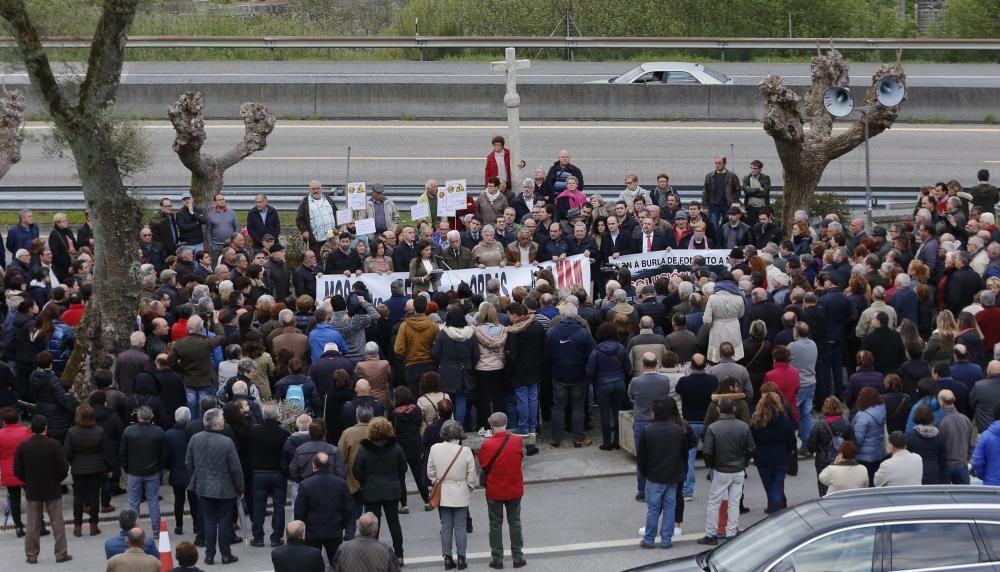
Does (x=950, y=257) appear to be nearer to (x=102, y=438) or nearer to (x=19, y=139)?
(x=102, y=438)

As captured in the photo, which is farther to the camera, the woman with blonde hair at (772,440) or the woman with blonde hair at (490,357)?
the woman with blonde hair at (490,357)

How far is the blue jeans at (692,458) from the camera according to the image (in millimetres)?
15336

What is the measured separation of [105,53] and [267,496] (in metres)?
5.89

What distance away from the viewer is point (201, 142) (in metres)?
22.7

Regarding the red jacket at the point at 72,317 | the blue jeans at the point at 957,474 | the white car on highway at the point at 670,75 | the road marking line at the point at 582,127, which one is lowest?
the blue jeans at the point at 957,474

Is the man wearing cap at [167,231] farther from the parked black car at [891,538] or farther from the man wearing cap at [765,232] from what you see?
the parked black car at [891,538]

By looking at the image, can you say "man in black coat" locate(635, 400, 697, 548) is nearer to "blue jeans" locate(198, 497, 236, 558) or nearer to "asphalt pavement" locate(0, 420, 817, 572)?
"asphalt pavement" locate(0, 420, 817, 572)

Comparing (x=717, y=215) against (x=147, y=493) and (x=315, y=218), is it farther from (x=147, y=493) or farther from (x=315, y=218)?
(x=147, y=493)

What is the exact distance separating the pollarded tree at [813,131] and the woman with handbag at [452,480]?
1038 cm

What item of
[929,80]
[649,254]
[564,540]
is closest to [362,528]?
[564,540]

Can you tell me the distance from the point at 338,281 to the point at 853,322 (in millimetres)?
6999

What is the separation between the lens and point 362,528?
12.1 metres

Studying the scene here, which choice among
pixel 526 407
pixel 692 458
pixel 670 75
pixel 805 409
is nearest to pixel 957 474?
pixel 805 409

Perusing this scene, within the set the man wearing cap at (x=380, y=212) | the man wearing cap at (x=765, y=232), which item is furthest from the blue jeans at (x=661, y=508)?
the man wearing cap at (x=380, y=212)
